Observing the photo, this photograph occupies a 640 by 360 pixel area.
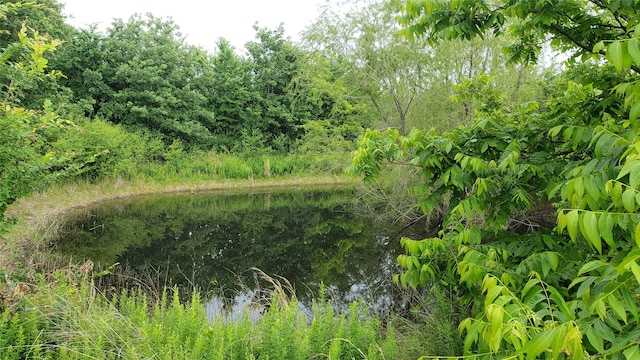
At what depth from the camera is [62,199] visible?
14.6 meters

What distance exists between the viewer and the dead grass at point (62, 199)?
22.6ft

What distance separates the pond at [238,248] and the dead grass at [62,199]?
0.58 meters

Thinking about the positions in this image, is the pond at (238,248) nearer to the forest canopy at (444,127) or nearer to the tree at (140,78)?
the forest canopy at (444,127)

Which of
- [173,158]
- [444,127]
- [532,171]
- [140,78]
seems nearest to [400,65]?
[444,127]

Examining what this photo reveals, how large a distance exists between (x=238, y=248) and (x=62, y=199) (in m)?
8.71

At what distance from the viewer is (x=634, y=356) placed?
1.17 metres

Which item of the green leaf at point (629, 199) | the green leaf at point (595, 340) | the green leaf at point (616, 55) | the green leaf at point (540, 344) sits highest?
the green leaf at point (616, 55)

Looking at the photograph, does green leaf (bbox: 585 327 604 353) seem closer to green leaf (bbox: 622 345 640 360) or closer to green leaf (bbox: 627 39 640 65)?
green leaf (bbox: 622 345 640 360)

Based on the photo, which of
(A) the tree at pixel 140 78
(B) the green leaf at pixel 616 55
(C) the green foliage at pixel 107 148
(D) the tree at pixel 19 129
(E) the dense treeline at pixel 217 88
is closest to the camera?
(B) the green leaf at pixel 616 55

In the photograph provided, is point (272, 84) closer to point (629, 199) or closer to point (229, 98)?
point (229, 98)

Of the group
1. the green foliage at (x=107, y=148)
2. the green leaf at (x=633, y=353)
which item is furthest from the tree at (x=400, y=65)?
the green foliage at (x=107, y=148)

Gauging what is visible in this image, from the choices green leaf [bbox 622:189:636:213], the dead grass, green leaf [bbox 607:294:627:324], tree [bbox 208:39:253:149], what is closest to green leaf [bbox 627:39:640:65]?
green leaf [bbox 622:189:636:213]

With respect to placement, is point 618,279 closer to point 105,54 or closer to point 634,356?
point 634,356

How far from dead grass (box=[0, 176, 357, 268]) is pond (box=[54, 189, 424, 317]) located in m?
0.58
